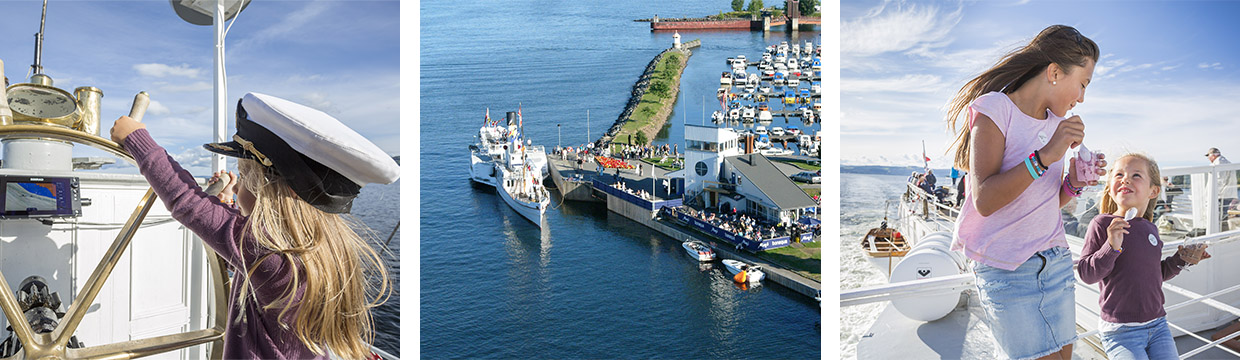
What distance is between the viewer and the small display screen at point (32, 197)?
1337 mm

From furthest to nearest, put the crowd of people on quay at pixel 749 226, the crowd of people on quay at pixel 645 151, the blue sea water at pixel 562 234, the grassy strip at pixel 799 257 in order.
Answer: the crowd of people on quay at pixel 645 151, the crowd of people on quay at pixel 749 226, the grassy strip at pixel 799 257, the blue sea water at pixel 562 234

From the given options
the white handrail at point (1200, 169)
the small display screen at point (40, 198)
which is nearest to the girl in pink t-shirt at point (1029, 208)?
the white handrail at point (1200, 169)

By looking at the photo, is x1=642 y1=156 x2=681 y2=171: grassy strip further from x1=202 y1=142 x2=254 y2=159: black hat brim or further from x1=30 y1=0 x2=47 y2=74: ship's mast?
x1=202 y1=142 x2=254 y2=159: black hat brim

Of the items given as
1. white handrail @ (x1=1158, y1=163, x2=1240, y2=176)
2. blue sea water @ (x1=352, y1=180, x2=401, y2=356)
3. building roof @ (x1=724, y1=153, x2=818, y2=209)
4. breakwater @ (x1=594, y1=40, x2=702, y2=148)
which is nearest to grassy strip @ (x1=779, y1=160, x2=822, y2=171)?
building roof @ (x1=724, y1=153, x2=818, y2=209)

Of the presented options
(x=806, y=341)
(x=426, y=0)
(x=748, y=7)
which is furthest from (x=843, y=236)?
(x=426, y=0)

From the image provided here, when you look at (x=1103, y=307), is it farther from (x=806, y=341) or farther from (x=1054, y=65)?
(x=806, y=341)

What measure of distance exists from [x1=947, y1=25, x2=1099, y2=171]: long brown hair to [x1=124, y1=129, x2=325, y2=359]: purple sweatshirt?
32.0 inches

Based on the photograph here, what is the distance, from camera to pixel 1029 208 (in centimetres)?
81

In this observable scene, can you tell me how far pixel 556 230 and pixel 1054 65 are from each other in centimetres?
1476

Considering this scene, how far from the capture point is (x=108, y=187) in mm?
1538

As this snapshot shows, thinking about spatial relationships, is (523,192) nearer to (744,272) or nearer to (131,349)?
(744,272)

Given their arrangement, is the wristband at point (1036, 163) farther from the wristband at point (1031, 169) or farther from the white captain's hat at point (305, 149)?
the white captain's hat at point (305, 149)

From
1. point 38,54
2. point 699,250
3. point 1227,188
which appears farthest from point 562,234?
point 38,54

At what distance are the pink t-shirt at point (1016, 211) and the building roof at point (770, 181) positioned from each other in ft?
42.4
